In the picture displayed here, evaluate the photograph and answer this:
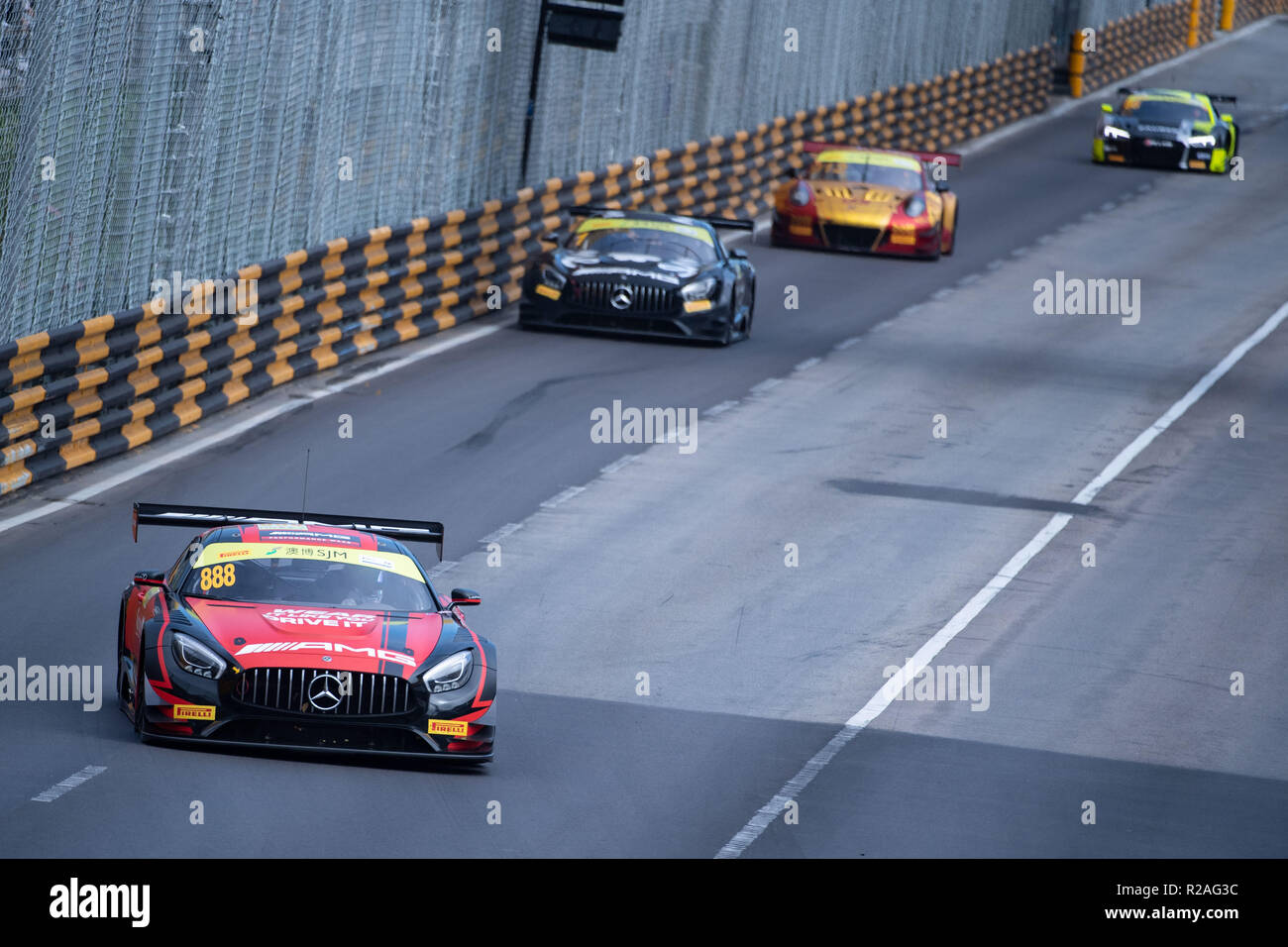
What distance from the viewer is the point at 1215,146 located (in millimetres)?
43125

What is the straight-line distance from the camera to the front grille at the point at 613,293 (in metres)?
24.1

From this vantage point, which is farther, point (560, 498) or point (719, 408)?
point (719, 408)

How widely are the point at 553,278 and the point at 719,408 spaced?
142 inches

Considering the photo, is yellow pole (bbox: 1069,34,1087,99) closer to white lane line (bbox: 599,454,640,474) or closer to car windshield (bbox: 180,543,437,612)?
white lane line (bbox: 599,454,640,474)

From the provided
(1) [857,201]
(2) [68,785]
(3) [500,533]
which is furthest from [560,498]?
(1) [857,201]

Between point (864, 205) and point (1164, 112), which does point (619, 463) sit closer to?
point (864, 205)

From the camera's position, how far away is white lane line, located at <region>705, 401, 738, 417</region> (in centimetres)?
2125

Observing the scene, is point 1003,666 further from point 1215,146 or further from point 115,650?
point 1215,146

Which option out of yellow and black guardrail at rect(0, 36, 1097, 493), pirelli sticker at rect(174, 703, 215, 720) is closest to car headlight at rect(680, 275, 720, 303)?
yellow and black guardrail at rect(0, 36, 1097, 493)

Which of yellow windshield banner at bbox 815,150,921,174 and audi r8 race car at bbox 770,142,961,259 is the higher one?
yellow windshield banner at bbox 815,150,921,174

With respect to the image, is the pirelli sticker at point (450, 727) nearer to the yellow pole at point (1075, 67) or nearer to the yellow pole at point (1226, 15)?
the yellow pole at point (1075, 67)

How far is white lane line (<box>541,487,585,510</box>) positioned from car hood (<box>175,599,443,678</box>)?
5806 mm

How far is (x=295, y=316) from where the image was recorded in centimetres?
2141

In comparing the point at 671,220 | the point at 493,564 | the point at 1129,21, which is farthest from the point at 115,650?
the point at 1129,21
